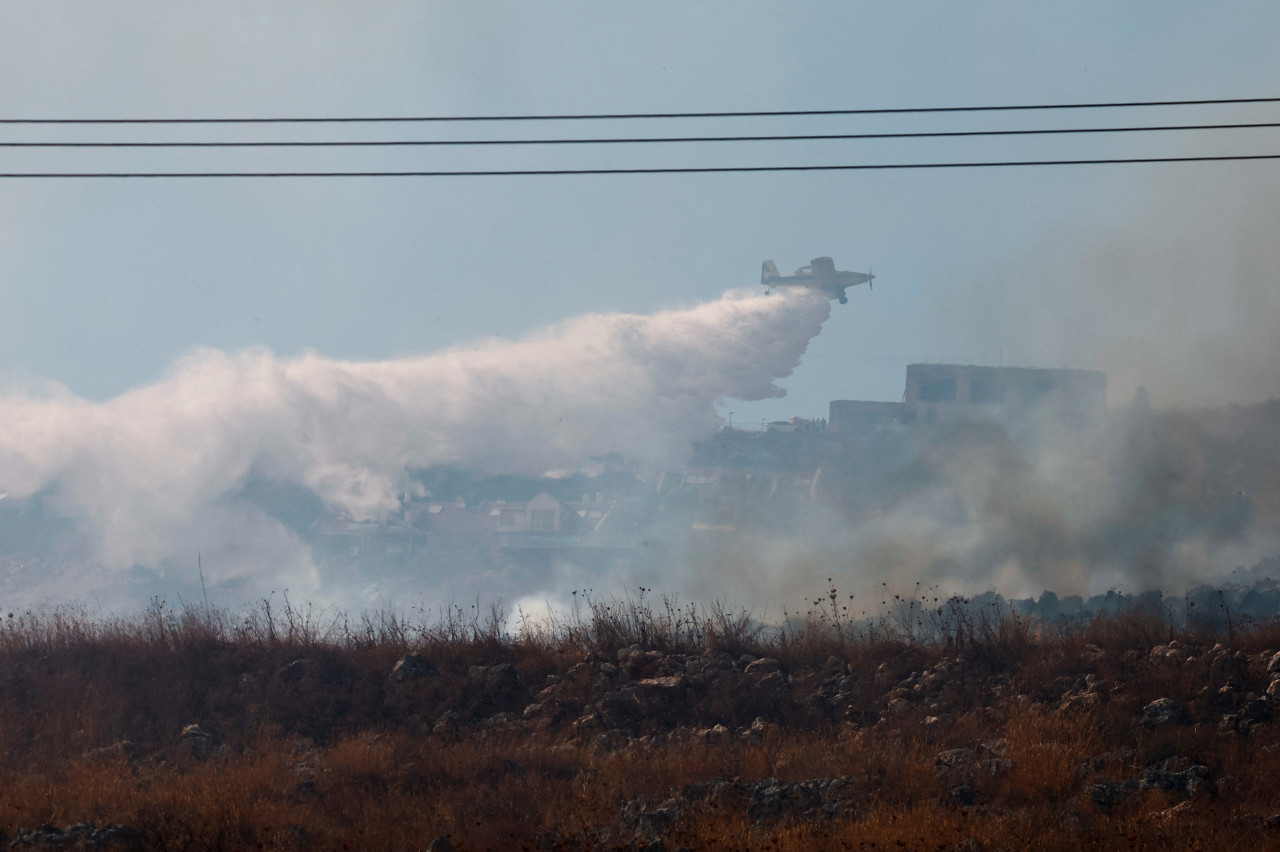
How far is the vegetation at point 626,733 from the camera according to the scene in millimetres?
11695

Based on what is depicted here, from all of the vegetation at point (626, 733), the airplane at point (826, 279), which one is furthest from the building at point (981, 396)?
the vegetation at point (626, 733)

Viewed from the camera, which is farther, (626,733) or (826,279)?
(826,279)

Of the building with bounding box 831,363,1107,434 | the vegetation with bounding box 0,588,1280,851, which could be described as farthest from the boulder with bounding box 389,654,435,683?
the building with bounding box 831,363,1107,434

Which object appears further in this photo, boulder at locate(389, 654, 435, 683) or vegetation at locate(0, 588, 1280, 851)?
boulder at locate(389, 654, 435, 683)

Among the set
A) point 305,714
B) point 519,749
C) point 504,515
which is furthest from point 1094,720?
point 504,515

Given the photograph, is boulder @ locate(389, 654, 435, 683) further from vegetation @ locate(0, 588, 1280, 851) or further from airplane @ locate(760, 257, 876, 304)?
airplane @ locate(760, 257, 876, 304)

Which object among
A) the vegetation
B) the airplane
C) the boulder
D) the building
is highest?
the airplane

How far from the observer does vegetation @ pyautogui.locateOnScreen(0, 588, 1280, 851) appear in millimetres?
11695

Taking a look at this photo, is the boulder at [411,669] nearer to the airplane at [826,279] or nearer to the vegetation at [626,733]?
the vegetation at [626,733]

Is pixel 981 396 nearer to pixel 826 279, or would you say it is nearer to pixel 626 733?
pixel 826 279

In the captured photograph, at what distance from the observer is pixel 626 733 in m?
17.1

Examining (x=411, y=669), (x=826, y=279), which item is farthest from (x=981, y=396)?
(x=411, y=669)

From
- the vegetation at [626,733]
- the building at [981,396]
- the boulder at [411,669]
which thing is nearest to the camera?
the vegetation at [626,733]

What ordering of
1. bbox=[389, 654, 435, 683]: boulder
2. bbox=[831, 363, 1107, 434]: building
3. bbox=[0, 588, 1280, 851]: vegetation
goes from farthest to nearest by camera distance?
bbox=[831, 363, 1107, 434]: building < bbox=[389, 654, 435, 683]: boulder < bbox=[0, 588, 1280, 851]: vegetation
